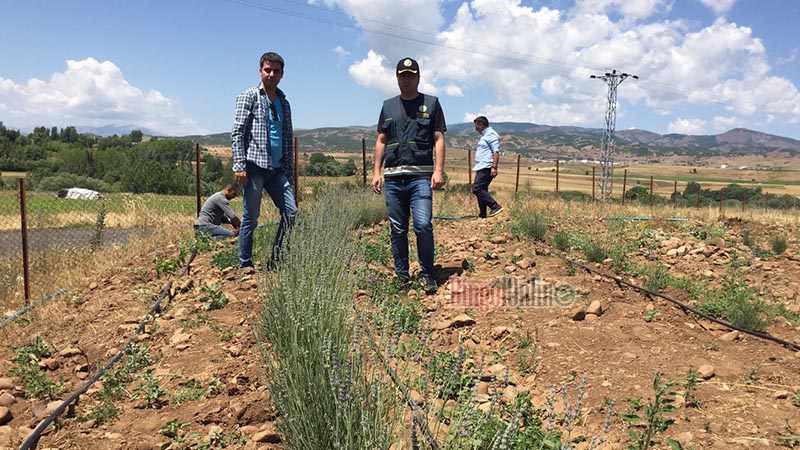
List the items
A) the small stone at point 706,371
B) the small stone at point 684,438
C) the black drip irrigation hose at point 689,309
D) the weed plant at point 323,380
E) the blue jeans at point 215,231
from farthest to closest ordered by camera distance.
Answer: the blue jeans at point 215,231 < the black drip irrigation hose at point 689,309 < the small stone at point 706,371 < the small stone at point 684,438 < the weed plant at point 323,380

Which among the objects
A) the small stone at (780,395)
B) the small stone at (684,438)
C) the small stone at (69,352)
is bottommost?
the small stone at (69,352)

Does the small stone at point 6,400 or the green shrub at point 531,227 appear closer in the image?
the small stone at point 6,400

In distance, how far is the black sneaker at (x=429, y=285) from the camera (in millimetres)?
4543

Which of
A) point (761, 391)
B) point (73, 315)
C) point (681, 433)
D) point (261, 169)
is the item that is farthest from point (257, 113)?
point (761, 391)

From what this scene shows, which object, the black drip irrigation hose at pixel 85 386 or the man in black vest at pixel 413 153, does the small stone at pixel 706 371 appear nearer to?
the man in black vest at pixel 413 153

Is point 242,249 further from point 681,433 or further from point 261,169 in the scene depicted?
point 681,433

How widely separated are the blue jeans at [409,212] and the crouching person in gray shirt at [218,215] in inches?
124

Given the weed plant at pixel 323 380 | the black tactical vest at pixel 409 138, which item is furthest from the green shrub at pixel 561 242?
the weed plant at pixel 323 380

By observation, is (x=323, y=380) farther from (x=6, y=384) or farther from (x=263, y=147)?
(x=263, y=147)

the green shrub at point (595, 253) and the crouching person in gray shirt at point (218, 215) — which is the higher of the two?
the crouching person in gray shirt at point (218, 215)

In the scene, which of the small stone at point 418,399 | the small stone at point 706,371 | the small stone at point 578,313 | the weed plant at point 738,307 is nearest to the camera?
the small stone at point 418,399

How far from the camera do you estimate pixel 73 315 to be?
4664mm

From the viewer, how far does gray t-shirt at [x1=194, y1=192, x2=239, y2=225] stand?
7.12m

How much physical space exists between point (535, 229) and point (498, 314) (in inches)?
121
